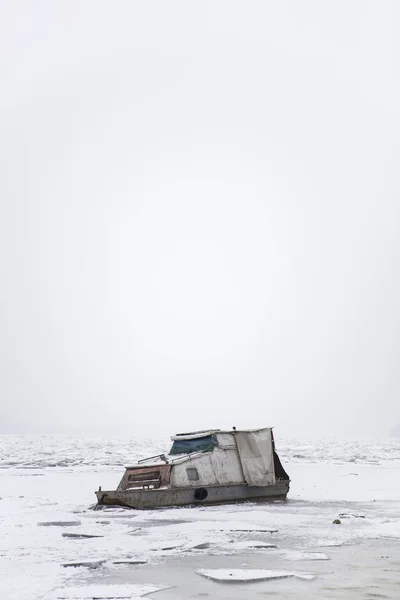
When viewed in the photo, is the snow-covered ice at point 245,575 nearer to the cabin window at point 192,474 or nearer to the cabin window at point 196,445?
the cabin window at point 192,474

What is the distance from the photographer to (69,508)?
66.9ft

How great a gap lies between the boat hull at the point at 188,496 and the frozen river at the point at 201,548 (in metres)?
0.68

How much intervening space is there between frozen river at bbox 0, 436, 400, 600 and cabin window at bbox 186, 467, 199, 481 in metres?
1.30

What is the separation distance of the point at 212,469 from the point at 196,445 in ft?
4.14

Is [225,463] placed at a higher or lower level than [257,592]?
higher

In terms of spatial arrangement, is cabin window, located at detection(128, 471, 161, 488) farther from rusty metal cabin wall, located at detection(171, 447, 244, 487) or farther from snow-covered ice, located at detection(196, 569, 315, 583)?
snow-covered ice, located at detection(196, 569, 315, 583)

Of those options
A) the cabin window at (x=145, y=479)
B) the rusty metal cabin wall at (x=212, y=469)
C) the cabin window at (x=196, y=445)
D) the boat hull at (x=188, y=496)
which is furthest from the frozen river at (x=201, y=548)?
the cabin window at (x=196, y=445)

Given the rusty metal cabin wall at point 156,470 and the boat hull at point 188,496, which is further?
the rusty metal cabin wall at point 156,470

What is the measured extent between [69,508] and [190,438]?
476 centimetres

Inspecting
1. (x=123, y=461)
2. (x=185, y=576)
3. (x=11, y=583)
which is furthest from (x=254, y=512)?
(x=123, y=461)

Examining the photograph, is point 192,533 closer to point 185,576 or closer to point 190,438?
point 185,576

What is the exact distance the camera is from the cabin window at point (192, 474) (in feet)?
70.4

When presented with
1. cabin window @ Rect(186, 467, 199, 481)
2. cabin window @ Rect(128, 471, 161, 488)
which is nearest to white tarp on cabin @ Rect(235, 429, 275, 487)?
cabin window @ Rect(186, 467, 199, 481)

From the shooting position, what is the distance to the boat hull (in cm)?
2041
